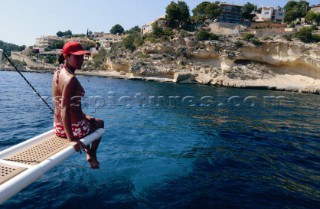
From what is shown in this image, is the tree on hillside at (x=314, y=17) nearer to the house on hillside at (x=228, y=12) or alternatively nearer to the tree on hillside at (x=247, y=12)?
the house on hillside at (x=228, y=12)

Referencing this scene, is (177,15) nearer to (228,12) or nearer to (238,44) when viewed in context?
(228,12)

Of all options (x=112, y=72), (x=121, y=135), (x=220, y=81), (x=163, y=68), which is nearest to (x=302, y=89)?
(x=220, y=81)

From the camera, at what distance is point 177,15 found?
78.0m

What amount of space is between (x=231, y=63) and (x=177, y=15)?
95.4 ft

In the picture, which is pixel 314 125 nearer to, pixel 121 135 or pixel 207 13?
pixel 121 135

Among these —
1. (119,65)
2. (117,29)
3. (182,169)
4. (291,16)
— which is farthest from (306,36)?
(117,29)

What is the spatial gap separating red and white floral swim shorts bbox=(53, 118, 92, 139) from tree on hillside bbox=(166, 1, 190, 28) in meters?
77.3

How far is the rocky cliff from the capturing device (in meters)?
50.7

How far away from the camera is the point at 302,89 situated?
46281mm

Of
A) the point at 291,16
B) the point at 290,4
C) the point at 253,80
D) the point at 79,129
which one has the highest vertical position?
the point at 290,4

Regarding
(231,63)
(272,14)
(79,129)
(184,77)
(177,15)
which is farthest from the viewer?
(272,14)

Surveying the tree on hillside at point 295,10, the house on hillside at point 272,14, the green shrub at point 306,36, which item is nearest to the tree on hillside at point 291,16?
the tree on hillside at point 295,10

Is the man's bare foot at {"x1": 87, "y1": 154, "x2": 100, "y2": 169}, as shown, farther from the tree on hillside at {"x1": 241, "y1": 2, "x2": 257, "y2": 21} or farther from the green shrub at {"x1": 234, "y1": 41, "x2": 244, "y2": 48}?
the tree on hillside at {"x1": 241, "y1": 2, "x2": 257, "y2": 21}

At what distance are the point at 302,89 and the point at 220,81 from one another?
1508 centimetres
